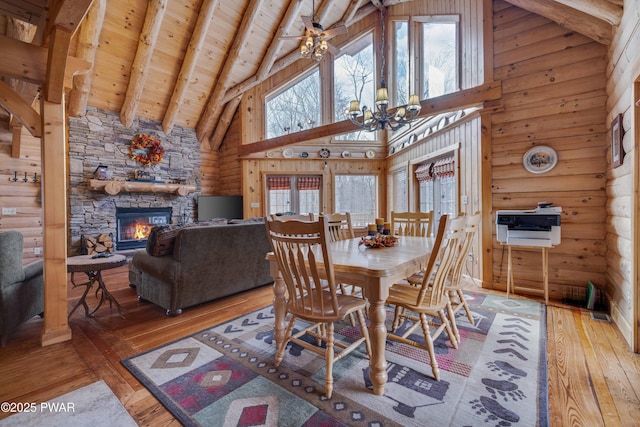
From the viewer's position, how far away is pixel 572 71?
10.4 ft

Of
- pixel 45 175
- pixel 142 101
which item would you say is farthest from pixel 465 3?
pixel 142 101

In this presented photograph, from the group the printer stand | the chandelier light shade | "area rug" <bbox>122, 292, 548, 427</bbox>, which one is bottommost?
"area rug" <bbox>122, 292, 548, 427</bbox>

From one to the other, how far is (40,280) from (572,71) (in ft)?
19.2

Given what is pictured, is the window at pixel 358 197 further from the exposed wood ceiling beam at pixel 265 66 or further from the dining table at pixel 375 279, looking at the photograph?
the dining table at pixel 375 279

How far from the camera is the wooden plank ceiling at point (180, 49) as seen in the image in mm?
4367

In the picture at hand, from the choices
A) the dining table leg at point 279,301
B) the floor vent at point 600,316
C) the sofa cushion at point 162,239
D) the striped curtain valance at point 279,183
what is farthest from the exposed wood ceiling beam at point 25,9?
the floor vent at point 600,316

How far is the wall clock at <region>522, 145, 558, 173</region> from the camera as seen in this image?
10.8 feet

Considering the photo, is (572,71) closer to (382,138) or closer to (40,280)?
(382,138)

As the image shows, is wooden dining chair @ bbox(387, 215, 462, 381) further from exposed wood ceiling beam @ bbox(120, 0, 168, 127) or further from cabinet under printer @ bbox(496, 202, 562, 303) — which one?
exposed wood ceiling beam @ bbox(120, 0, 168, 127)

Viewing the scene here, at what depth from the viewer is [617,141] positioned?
8.27 ft

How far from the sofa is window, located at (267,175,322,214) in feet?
12.1

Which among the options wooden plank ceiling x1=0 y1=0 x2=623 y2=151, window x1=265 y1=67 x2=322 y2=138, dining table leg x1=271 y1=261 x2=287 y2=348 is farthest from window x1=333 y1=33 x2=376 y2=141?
dining table leg x1=271 y1=261 x2=287 y2=348

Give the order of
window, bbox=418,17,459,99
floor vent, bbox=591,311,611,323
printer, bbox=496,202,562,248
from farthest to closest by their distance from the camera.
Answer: window, bbox=418,17,459,99, printer, bbox=496,202,562,248, floor vent, bbox=591,311,611,323

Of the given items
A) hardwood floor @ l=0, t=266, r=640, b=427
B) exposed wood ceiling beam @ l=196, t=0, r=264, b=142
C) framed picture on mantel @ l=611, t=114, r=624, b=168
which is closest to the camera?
hardwood floor @ l=0, t=266, r=640, b=427
